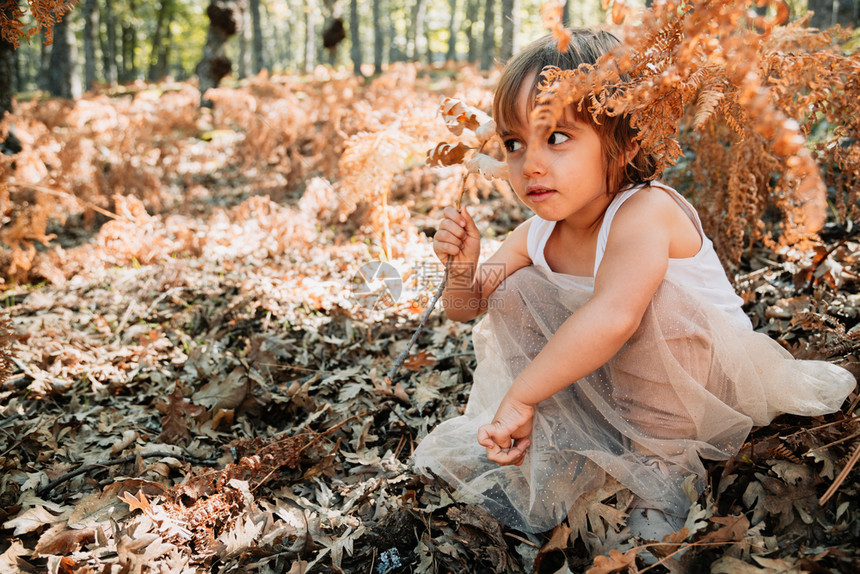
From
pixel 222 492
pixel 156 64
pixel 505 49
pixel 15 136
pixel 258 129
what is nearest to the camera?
pixel 222 492

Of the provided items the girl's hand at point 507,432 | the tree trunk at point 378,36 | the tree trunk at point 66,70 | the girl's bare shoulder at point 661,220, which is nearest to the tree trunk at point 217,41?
the tree trunk at point 66,70

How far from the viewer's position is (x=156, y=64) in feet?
103

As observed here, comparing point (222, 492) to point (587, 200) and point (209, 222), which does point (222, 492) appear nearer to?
point (587, 200)

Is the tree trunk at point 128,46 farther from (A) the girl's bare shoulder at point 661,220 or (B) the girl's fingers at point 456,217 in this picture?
(A) the girl's bare shoulder at point 661,220

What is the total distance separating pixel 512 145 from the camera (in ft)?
5.94

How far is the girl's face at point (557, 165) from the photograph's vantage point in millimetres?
1621

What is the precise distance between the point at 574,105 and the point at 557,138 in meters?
0.10

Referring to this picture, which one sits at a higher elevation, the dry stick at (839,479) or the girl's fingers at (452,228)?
the girl's fingers at (452,228)

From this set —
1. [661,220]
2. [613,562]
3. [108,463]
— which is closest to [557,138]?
[661,220]

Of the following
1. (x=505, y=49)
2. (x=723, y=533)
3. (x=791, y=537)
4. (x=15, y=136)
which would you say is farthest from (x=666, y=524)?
(x=505, y=49)

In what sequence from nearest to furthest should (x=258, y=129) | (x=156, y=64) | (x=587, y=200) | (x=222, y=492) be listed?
1. (x=587, y=200)
2. (x=222, y=492)
3. (x=258, y=129)
4. (x=156, y=64)

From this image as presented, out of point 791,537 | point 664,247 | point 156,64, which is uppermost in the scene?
point 156,64

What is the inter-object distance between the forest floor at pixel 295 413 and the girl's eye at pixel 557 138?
3.64ft

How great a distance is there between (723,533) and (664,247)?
0.80 m
